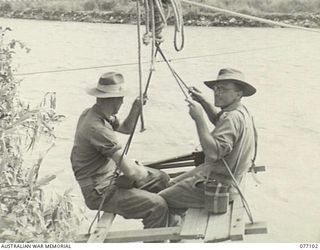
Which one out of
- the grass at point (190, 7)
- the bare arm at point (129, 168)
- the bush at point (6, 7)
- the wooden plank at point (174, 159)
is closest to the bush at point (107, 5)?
the grass at point (190, 7)

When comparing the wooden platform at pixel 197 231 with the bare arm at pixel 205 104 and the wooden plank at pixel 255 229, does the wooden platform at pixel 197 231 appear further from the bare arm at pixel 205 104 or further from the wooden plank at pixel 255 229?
the bare arm at pixel 205 104

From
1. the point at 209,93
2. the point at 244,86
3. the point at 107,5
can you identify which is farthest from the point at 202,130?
the point at 107,5

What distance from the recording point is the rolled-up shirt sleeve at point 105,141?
149cm

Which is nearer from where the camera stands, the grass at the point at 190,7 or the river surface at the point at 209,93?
the river surface at the point at 209,93

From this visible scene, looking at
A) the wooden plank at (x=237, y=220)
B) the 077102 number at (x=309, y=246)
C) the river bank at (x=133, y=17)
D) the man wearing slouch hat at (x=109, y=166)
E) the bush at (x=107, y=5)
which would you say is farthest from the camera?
the bush at (x=107, y=5)

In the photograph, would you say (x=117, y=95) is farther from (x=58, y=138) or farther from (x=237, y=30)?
(x=237, y=30)

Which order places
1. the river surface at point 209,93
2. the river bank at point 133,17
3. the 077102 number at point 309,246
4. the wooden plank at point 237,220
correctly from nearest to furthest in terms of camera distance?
1. the wooden plank at point 237,220
2. the 077102 number at point 309,246
3. the river surface at point 209,93
4. the river bank at point 133,17

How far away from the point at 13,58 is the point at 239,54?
71 centimetres

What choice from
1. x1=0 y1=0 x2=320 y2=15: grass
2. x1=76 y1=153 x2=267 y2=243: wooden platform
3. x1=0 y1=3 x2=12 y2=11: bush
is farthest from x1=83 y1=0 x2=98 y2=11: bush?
x1=76 y1=153 x2=267 y2=243: wooden platform

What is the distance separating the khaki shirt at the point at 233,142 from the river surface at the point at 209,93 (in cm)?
26

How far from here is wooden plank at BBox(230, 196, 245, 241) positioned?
4.56 ft

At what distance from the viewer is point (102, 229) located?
145cm

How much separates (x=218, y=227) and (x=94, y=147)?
303 millimetres

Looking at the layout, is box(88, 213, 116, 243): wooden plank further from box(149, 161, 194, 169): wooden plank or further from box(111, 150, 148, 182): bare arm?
box(149, 161, 194, 169): wooden plank
